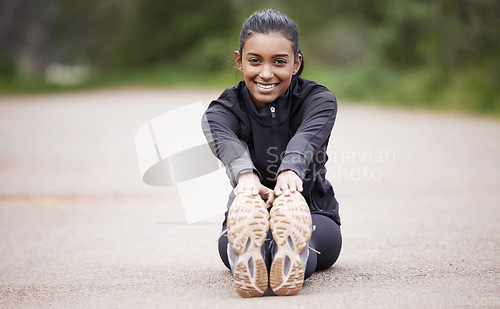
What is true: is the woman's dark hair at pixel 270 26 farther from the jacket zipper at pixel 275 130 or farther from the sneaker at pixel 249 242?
the sneaker at pixel 249 242

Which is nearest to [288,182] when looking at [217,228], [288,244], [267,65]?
[288,244]

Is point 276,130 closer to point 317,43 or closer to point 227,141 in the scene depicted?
point 227,141

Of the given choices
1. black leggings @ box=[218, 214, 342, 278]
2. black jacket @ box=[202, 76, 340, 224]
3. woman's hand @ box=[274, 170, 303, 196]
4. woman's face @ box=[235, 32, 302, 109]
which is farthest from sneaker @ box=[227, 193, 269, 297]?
woman's face @ box=[235, 32, 302, 109]

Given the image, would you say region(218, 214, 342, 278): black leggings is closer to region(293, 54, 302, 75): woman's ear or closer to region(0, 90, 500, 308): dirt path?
region(0, 90, 500, 308): dirt path

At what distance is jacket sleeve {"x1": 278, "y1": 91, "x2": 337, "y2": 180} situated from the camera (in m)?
3.10

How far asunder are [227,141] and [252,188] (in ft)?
0.97

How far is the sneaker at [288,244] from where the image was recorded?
2.93m

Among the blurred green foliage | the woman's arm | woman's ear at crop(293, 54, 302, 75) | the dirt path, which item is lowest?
the dirt path

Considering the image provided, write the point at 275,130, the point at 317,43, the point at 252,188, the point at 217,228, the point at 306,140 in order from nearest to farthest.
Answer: the point at 252,188, the point at 306,140, the point at 275,130, the point at 217,228, the point at 317,43

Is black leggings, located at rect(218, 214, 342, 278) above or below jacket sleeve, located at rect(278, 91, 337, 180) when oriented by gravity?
below

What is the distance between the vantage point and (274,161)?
3.39 metres

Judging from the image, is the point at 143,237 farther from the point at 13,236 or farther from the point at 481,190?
the point at 481,190

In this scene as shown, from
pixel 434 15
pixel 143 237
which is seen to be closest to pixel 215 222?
pixel 143 237

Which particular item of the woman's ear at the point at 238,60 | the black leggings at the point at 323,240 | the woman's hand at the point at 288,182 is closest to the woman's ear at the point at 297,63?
the woman's ear at the point at 238,60
